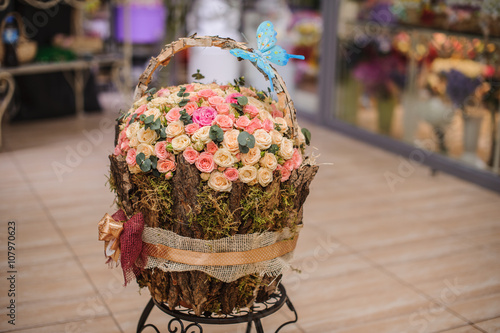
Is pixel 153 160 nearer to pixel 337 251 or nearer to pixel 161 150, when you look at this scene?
pixel 161 150

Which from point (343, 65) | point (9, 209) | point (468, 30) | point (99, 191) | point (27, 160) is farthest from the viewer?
point (343, 65)

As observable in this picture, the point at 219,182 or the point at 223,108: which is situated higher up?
the point at 223,108

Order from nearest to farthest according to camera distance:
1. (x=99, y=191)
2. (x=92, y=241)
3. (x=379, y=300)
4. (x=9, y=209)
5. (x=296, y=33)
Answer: (x=379, y=300) < (x=92, y=241) < (x=9, y=209) < (x=99, y=191) < (x=296, y=33)

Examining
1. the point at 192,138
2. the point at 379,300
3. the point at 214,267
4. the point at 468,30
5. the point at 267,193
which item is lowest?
the point at 379,300

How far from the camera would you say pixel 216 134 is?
1718mm

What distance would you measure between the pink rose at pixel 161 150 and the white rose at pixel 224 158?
0.50 ft

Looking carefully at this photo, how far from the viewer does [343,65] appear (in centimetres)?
578

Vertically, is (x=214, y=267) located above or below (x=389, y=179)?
above

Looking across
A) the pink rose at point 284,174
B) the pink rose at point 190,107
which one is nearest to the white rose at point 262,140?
the pink rose at point 284,174

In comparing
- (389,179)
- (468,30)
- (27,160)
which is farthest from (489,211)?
(27,160)

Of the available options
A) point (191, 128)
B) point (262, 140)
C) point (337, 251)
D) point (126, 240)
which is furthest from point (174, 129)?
point (337, 251)

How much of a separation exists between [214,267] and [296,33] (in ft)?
15.8

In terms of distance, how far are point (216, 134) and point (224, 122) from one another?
5cm

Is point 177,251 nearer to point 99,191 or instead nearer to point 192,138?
point 192,138
